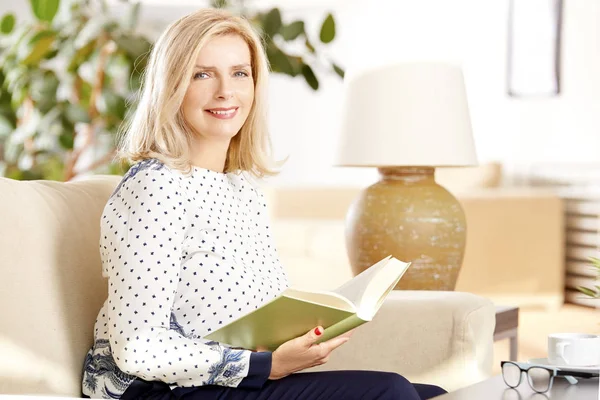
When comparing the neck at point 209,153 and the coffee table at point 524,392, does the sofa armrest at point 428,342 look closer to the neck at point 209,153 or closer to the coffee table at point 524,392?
the coffee table at point 524,392

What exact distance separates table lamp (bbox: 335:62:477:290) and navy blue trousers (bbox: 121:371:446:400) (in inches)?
40.0

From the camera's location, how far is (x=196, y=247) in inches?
59.9

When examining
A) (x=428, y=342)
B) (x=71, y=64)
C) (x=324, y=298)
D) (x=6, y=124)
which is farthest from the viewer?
(x=71, y=64)

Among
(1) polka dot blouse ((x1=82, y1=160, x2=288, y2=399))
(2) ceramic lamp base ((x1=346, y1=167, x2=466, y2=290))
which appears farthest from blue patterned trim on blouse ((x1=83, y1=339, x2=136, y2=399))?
(2) ceramic lamp base ((x1=346, y1=167, x2=466, y2=290))

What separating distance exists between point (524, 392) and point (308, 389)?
1.11ft

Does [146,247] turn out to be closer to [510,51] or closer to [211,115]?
[211,115]

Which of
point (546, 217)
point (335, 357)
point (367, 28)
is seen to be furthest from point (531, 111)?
point (335, 357)

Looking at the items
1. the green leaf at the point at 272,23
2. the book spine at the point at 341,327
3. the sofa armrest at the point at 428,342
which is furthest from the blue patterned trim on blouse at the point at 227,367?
the green leaf at the point at 272,23

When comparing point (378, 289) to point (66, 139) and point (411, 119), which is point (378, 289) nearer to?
point (411, 119)

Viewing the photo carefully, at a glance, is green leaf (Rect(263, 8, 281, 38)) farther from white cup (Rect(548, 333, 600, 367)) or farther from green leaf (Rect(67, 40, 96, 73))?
white cup (Rect(548, 333, 600, 367))

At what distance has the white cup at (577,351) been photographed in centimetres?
145

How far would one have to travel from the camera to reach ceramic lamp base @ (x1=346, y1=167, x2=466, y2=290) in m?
2.41

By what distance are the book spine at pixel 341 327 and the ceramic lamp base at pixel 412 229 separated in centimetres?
106

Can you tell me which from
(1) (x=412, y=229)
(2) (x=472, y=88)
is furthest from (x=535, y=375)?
(2) (x=472, y=88)
